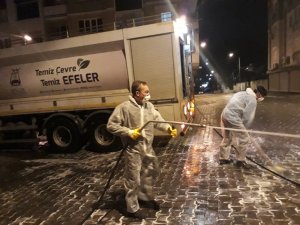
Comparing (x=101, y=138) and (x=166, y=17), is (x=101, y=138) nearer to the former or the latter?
(x=101, y=138)

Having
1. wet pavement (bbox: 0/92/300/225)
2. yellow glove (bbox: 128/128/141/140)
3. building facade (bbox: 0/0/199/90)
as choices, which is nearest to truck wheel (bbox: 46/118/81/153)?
wet pavement (bbox: 0/92/300/225)

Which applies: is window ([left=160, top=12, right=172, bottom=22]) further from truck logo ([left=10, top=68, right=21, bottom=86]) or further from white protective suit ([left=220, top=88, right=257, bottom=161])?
truck logo ([left=10, top=68, right=21, bottom=86])

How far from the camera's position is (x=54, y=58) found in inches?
348

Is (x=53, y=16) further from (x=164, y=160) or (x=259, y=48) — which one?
(x=259, y=48)

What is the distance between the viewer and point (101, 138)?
885 centimetres

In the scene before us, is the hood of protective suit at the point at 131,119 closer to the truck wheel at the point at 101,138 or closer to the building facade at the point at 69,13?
the truck wheel at the point at 101,138

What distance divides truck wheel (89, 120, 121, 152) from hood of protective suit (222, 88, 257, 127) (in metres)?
3.47

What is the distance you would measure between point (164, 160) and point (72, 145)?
3023mm

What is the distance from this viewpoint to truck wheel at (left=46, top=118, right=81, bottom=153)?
351 inches

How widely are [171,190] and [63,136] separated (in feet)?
15.9

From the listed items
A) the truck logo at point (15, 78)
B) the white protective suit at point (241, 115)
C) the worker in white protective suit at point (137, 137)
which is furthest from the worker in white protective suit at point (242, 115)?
the truck logo at point (15, 78)

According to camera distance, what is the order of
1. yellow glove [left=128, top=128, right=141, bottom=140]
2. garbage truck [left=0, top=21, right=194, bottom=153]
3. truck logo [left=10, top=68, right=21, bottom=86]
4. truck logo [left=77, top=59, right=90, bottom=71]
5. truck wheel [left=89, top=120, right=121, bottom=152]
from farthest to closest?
1. truck logo [left=10, top=68, right=21, bottom=86]
2. truck wheel [left=89, top=120, right=121, bottom=152]
3. truck logo [left=77, top=59, right=90, bottom=71]
4. garbage truck [left=0, top=21, right=194, bottom=153]
5. yellow glove [left=128, top=128, right=141, bottom=140]

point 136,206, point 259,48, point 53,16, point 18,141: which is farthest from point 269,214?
point 259,48

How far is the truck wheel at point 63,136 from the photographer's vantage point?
29.2 ft
